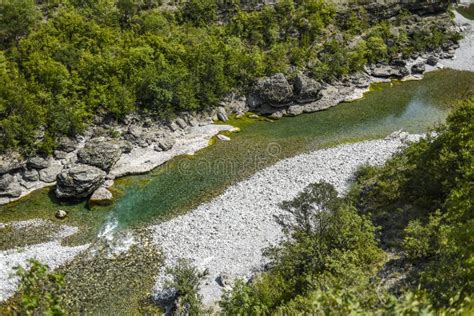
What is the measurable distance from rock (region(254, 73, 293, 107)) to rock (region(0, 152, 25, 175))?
32058 millimetres

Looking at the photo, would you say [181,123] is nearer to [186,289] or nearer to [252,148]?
[252,148]

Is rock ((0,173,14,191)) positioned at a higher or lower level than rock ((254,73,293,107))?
lower

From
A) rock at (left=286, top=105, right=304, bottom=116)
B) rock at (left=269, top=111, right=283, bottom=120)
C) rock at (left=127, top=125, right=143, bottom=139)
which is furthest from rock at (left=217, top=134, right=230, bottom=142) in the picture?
rock at (left=286, top=105, right=304, bottom=116)

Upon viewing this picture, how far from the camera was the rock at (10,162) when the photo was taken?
142ft

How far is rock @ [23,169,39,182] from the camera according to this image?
4388cm

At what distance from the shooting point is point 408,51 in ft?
239

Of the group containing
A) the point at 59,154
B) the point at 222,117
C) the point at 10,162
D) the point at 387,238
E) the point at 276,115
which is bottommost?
the point at 276,115

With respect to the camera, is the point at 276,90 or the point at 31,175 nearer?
the point at 31,175

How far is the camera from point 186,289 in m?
28.7

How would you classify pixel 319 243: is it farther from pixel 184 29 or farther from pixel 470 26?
pixel 470 26

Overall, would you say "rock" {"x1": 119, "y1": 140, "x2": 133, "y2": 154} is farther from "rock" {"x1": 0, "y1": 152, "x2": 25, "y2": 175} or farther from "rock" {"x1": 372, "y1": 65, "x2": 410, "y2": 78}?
"rock" {"x1": 372, "y1": 65, "x2": 410, "y2": 78}

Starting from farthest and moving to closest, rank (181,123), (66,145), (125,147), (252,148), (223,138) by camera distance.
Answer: (181,123), (223,138), (252,148), (125,147), (66,145)

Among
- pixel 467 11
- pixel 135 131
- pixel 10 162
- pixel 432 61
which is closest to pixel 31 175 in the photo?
pixel 10 162

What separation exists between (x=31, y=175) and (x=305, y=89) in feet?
122
